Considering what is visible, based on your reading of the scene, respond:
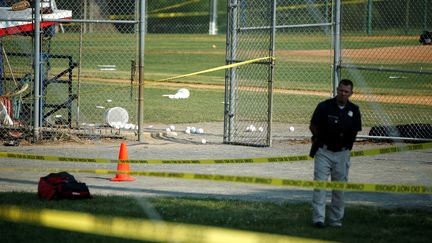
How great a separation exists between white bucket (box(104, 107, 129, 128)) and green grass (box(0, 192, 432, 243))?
25.1ft

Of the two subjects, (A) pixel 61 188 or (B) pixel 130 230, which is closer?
(B) pixel 130 230

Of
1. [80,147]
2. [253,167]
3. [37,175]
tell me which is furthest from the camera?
[80,147]

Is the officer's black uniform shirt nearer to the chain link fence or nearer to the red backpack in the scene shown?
the red backpack

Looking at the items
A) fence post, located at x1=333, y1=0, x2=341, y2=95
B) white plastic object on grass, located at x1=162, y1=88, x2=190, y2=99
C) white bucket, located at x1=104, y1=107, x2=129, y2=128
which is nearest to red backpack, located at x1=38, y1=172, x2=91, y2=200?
fence post, located at x1=333, y1=0, x2=341, y2=95

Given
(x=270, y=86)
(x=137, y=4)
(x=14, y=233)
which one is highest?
(x=137, y=4)

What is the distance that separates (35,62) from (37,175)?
3.74m

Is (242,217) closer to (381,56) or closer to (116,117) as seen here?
(116,117)

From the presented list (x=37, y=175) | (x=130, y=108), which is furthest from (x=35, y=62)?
(x=130, y=108)

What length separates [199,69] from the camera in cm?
3878

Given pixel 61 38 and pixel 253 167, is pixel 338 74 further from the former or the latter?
pixel 61 38

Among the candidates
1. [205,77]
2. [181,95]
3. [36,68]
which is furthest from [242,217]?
[205,77]

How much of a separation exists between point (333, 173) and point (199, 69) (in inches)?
1130

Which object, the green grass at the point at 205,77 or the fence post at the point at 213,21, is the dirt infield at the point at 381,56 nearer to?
the green grass at the point at 205,77

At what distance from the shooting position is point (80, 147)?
16797 mm
